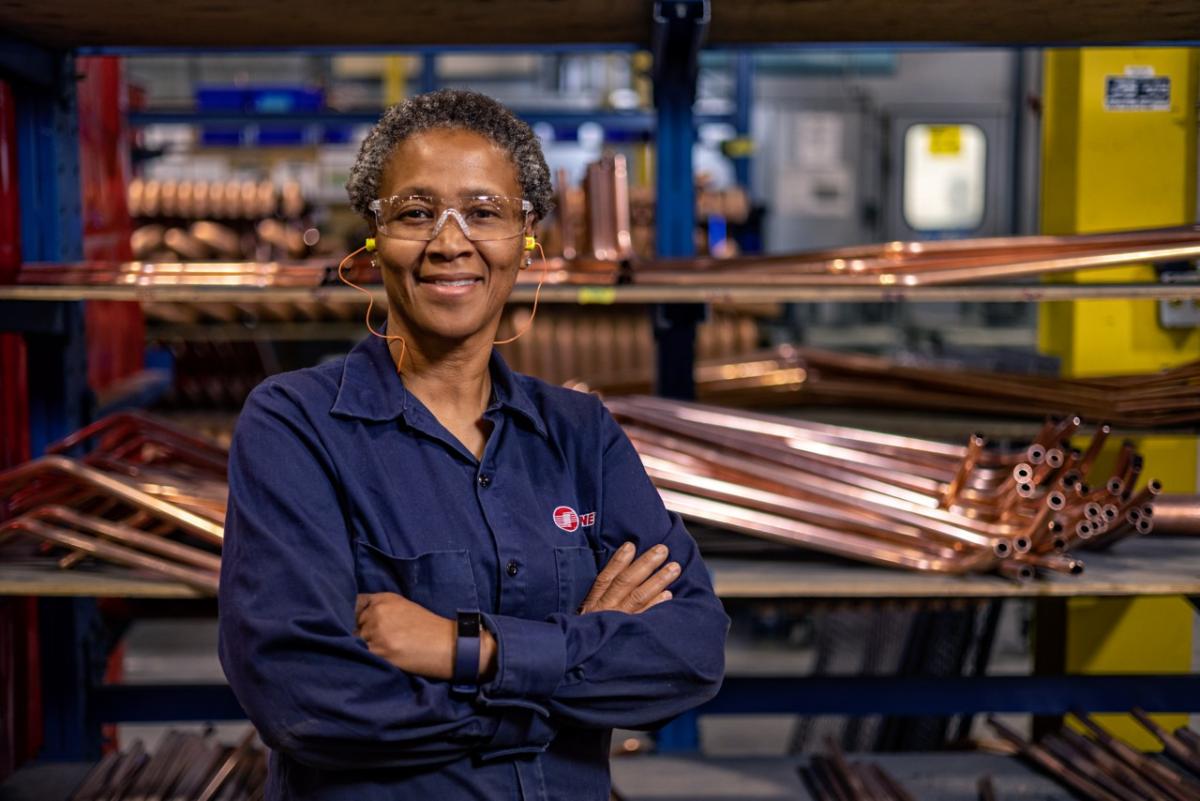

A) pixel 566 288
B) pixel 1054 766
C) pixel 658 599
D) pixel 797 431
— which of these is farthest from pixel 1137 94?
pixel 658 599

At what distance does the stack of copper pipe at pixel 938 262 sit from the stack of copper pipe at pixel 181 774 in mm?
1480

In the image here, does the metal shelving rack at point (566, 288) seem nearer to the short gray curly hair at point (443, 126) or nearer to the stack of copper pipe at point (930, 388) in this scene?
the stack of copper pipe at point (930, 388)

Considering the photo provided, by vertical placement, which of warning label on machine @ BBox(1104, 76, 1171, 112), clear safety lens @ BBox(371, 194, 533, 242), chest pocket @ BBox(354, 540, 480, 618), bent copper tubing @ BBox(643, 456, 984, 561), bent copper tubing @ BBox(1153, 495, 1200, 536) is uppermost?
warning label on machine @ BBox(1104, 76, 1171, 112)

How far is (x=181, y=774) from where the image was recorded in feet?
9.98

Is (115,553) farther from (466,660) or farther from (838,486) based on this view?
(838,486)

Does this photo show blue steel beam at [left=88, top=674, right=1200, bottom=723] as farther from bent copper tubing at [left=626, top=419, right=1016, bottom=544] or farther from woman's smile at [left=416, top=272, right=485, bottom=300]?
woman's smile at [left=416, top=272, right=485, bottom=300]

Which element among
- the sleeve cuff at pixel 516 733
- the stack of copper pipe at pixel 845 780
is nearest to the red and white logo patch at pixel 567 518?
the sleeve cuff at pixel 516 733

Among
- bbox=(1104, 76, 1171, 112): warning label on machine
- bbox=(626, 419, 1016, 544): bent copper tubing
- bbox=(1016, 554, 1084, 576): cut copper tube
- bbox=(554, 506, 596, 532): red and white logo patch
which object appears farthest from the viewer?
bbox=(1104, 76, 1171, 112): warning label on machine

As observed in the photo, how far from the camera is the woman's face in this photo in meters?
1.75

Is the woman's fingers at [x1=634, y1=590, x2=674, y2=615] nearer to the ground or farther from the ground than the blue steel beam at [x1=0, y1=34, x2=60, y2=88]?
nearer to the ground

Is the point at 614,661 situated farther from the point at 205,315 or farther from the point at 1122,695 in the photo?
the point at 205,315

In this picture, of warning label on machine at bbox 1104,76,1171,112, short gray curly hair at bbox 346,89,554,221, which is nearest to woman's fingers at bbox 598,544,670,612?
short gray curly hair at bbox 346,89,554,221

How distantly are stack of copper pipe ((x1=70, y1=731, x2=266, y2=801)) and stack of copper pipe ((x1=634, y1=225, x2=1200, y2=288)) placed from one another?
58.3 inches

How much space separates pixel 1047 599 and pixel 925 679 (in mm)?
990
